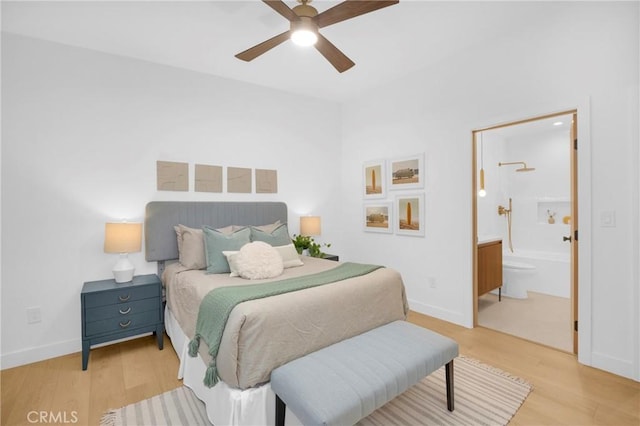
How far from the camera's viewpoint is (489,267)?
3.77m

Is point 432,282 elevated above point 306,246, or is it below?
below

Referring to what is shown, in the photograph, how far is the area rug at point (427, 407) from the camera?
6.03 feet

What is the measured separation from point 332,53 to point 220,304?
2.01 m

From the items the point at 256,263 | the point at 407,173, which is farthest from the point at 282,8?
the point at 407,173

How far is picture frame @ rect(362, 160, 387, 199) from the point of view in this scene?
13.3ft

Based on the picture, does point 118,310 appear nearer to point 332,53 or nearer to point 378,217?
point 332,53

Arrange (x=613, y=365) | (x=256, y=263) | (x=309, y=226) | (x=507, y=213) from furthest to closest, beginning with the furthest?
1. (x=507, y=213)
2. (x=309, y=226)
3. (x=256, y=263)
4. (x=613, y=365)

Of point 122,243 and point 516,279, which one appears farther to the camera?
point 516,279

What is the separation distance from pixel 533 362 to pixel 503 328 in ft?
2.31

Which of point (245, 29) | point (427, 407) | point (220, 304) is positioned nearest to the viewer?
point (220, 304)

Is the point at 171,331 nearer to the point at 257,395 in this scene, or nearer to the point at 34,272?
the point at 34,272

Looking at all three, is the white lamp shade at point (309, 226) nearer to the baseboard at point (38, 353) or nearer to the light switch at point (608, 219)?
the baseboard at point (38, 353)

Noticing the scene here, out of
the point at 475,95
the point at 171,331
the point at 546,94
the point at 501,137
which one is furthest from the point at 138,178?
the point at 501,137

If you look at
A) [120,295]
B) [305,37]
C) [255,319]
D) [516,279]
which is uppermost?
[305,37]
